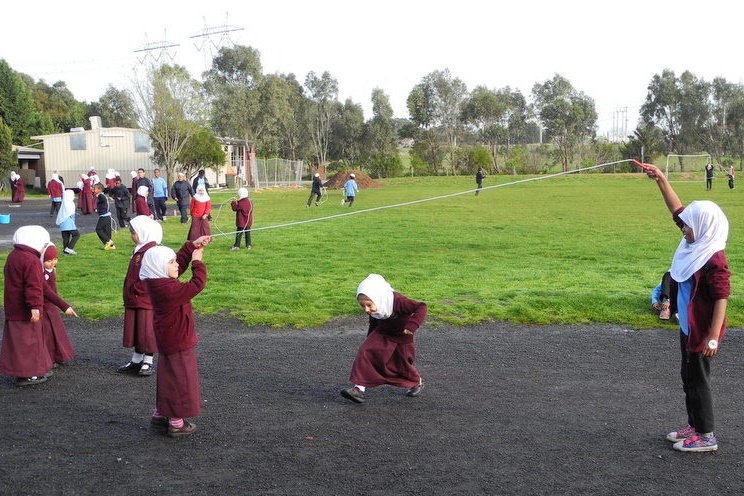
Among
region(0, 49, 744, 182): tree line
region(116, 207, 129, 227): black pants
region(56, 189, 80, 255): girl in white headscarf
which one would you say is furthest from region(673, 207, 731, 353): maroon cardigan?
region(0, 49, 744, 182): tree line

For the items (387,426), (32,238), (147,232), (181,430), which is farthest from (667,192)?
→ (32,238)

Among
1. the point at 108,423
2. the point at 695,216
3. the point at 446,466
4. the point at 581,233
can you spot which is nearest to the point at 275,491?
the point at 446,466

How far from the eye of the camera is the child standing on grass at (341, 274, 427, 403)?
6.36 meters

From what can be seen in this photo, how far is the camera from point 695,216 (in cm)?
519

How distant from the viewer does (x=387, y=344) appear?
658 cm

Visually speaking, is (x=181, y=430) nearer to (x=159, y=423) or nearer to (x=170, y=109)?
(x=159, y=423)

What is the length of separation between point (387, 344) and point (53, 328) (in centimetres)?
376

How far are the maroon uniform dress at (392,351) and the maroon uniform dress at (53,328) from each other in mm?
3352

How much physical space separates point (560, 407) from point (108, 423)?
13.3ft

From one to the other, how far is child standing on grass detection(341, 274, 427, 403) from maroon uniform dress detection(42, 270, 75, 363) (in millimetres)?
3334

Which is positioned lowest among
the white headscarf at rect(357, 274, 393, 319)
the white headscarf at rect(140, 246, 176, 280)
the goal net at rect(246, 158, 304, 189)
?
the white headscarf at rect(357, 274, 393, 319)

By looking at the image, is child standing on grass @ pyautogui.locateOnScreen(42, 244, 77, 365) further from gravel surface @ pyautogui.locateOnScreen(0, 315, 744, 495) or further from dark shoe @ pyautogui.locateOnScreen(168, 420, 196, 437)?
dark shoe @ pyautogui.locateOnScreen(168, 420, 196, 437)

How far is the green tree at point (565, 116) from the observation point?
76.1 m

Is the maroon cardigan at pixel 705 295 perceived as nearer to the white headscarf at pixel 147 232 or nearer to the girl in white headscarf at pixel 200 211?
the white headscarf at pixel 147 232
